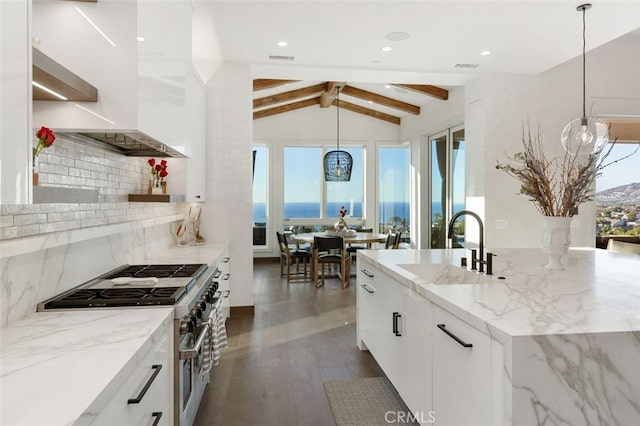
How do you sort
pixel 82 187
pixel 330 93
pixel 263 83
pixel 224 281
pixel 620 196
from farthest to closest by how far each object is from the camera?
pixel 330 93 → pixel 263 83 → pixel 620 196 → pixel 224 281 → pixel 82 187

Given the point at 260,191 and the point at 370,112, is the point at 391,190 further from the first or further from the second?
the point at 260,191

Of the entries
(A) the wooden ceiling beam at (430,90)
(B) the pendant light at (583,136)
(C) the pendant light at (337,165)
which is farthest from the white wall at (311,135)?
(B) the pendant light at (583,136)

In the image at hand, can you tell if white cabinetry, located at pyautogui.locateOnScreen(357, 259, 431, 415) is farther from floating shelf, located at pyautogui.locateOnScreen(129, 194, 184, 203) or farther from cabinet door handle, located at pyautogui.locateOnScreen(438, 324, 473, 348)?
floating shelf, located at pyautogui.locateOnScreen(129, 194, 184, 203)

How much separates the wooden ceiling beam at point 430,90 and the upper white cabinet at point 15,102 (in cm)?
611

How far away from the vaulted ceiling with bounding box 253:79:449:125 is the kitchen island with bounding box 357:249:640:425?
4694 mm

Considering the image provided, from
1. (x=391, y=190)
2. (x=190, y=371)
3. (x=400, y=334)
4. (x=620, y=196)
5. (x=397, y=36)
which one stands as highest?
(x=397, y=36)

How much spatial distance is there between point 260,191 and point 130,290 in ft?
23.1

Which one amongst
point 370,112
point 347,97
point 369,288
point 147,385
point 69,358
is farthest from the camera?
point 370,112

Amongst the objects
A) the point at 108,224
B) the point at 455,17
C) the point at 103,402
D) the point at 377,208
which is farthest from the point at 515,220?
the point at 103,402

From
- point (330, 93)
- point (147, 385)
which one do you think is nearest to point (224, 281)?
point (147, 385)

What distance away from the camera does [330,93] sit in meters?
7.67

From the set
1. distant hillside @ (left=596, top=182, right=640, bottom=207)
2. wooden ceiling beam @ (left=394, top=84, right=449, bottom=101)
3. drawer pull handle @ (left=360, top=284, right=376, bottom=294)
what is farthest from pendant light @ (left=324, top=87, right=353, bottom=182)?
drawer pull handle @ (left=360, top=284, right=376, bottom=294)

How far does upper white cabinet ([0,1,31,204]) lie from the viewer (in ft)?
3.33

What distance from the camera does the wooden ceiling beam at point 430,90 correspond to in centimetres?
659
